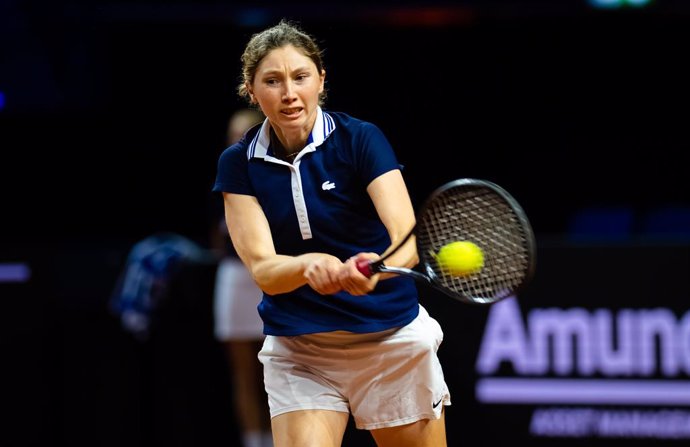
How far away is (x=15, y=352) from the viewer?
644 cm

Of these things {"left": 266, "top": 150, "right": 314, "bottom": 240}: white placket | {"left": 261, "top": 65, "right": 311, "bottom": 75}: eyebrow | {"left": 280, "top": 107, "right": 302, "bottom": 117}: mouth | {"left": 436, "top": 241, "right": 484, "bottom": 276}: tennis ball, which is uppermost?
{"left": 261, "top": 65, "right": 311, "bottom": 75}: eyebrow

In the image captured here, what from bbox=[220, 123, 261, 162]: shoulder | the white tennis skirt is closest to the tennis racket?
the white tennis skirt

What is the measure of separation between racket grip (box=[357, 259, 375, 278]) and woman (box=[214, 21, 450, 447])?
0.18m

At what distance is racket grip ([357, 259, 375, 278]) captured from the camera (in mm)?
3035

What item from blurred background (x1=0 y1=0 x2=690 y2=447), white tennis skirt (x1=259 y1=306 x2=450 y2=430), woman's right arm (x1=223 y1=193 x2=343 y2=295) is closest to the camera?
woman's right arm (x1=223 y1=193 x2=343 y2=295)

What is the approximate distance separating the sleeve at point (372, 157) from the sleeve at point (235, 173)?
13.7 inches

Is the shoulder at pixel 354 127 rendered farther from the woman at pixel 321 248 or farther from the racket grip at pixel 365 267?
the racket grip at pixel 365 267

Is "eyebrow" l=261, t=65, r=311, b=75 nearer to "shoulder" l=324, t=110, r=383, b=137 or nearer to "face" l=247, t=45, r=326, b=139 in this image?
"face" l=247, t=45, r=326, b=139

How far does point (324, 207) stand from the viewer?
3275 millimetres

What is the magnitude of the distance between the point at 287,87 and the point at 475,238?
0.70 m

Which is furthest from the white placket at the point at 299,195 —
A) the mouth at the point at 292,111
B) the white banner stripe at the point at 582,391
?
the white banner stripe at the point at 582,391

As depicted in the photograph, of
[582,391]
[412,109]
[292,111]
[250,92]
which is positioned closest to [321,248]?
[292,111]

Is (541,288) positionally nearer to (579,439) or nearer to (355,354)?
(579,439)

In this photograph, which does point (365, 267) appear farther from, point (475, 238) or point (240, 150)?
point (240, 150)
